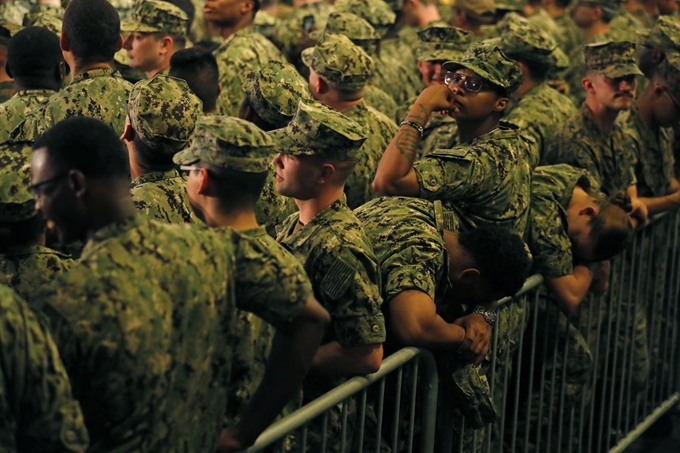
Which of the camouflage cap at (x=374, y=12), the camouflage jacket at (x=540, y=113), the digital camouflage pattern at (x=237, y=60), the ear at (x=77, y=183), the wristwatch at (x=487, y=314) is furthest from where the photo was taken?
the camouflage cap at (x=374, y=12)

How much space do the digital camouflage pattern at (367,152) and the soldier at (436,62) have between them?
0.76 ft

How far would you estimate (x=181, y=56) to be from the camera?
570cm

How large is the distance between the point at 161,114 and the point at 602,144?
277 centimetres

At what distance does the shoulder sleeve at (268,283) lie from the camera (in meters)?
3.18

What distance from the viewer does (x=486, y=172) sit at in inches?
191

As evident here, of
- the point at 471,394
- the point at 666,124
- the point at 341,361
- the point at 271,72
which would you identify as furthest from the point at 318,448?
the point at 666,124

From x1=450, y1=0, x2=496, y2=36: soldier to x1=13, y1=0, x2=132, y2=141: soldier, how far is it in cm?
445

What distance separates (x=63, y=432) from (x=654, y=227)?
4.43 m

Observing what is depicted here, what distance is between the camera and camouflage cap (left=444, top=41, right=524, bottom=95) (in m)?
5.04

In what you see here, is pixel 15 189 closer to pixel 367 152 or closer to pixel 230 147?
pixel 230 147

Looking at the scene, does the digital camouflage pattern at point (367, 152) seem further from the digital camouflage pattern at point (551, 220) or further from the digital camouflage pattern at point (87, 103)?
the digital camouflage pattern at point (87, 103)

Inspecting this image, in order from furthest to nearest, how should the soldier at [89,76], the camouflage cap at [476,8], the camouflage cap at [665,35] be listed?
the camouflage cap at [476,8] → the camouflage cap at [665,35] → the soldier at [89,76]

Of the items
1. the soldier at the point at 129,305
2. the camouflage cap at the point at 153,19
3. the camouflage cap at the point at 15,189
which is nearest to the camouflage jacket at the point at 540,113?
the camouflage cap at the point at 153,19

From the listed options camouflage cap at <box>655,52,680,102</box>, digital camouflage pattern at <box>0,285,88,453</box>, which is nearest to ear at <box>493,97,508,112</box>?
camouflage cap at <box>655,52,680,102</box>
